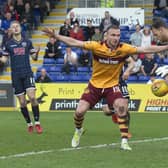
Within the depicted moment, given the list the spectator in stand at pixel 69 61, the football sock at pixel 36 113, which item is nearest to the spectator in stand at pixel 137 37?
the spectator in stand at pixel 69 61

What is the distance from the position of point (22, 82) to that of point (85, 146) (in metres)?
3.21

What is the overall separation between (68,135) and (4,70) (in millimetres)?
14200

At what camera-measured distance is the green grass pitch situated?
872cm

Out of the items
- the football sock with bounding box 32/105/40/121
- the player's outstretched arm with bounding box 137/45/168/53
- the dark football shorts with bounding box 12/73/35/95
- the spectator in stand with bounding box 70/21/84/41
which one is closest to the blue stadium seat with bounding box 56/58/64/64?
the spectator in stand with bounding box 70/21/84/41

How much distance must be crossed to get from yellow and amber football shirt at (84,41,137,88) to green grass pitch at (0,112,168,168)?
3.58 ft

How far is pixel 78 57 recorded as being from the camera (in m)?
24.3

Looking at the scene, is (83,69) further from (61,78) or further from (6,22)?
(6,22)

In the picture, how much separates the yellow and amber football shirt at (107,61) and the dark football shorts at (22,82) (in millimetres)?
2942

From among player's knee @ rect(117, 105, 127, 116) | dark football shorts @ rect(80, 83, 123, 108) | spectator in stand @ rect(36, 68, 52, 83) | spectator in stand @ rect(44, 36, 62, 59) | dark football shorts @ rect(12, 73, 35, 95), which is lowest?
spectator in stand @ rect(36, 68, 52, 83)

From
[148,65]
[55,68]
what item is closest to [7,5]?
[55,68]

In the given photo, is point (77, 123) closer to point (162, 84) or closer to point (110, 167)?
point (162, 84)

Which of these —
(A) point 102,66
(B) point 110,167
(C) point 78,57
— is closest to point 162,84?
(A) point 102,66

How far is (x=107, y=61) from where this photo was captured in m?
10.5

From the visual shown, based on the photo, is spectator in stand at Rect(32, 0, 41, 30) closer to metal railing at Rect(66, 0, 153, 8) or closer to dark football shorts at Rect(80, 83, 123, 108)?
metal railing at Rect(66, 0, 153, 8)
